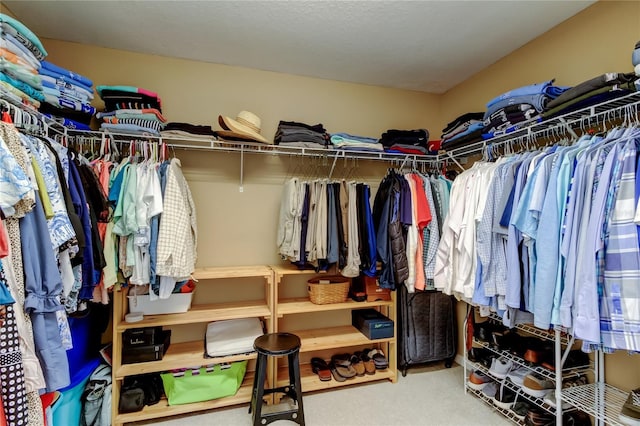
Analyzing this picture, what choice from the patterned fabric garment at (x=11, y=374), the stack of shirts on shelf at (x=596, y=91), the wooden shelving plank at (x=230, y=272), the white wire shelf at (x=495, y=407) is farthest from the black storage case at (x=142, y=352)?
the stack of shirts on shelf at (x=596, y=91)

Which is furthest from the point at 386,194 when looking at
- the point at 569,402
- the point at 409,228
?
the point at 569,402

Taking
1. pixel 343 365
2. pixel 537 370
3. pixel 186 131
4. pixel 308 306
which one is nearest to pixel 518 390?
pixel 537 370

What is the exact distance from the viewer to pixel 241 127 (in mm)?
2152

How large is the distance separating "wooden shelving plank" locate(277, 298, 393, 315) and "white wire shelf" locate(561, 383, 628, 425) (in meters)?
1.19

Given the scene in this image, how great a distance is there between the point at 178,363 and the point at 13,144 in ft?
5.10

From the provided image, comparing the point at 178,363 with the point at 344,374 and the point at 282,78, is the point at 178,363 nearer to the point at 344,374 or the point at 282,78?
the point at 344,374

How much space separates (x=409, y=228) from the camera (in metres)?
2.25

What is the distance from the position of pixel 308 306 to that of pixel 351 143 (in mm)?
1330

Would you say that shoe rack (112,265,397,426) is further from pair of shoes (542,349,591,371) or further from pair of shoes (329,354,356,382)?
pair of shoes (542,349,591,371)

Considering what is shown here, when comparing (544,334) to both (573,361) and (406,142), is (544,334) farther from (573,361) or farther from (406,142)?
(406,142)

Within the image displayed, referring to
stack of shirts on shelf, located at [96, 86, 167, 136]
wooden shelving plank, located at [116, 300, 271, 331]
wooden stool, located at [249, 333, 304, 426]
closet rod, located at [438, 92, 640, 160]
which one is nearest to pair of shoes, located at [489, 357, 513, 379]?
wooden stool, located at [249, 333, 304, 426]

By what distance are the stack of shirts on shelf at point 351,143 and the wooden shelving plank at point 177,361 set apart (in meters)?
1.68

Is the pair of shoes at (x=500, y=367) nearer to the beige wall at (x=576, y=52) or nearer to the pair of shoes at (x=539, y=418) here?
the pair of shoes at (x=539, y=418)

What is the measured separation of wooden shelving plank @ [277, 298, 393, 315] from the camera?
2.29 meters
